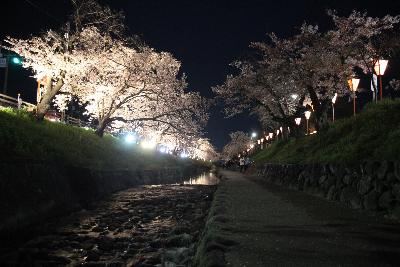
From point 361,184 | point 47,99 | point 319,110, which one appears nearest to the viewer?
point 361,184

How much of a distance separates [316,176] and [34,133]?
565 inches

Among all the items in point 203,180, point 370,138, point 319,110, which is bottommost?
point 203,180

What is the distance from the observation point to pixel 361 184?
34.6ft

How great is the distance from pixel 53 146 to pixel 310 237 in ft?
52.4

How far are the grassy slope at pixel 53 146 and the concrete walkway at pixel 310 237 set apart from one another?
28.4ft

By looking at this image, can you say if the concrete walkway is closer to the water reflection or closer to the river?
the river

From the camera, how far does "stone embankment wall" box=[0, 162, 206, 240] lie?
1109 cm

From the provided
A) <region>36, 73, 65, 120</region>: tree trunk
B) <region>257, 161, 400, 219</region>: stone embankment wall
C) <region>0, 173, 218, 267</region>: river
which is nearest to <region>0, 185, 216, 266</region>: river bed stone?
<region>0, 173, 218, 267</region>: river

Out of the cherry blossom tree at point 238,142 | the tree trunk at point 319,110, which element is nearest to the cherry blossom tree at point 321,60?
the tree trunk at point 319,110

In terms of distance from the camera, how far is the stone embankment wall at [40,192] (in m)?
11.1

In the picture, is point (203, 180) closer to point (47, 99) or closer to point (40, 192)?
point (47, 99)

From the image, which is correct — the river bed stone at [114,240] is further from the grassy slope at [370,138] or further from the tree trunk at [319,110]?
the tree trunk at [319,110]

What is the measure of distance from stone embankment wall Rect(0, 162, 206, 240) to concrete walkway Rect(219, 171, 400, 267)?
6559mm

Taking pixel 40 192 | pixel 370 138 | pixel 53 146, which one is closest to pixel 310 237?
pixel 370 138
